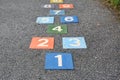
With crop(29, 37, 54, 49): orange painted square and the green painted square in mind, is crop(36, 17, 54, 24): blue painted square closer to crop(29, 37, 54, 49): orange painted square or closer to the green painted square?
the green painted square

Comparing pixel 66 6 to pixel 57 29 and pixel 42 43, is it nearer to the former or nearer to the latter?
pixel 57 29

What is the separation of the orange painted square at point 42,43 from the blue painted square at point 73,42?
0.25 m

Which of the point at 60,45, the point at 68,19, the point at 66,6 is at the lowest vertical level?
the point at 66,6

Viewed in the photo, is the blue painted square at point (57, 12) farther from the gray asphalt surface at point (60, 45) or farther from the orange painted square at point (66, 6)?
the orange painted square at point (66, 6)

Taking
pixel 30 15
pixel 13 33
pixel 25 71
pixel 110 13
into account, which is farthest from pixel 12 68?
pixel 110 13

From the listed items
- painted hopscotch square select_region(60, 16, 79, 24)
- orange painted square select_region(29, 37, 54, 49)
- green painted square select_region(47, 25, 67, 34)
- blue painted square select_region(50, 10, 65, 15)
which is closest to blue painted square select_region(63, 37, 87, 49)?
orange painted square select_region(29, 37, 54, 49)

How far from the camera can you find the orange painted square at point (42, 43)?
167 inches

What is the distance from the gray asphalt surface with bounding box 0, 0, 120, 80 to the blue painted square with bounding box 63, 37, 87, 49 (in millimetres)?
90

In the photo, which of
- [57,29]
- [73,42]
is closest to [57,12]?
[57,29]

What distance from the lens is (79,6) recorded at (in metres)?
6.79

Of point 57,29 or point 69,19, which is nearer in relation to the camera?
point 57,29

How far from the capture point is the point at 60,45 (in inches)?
170

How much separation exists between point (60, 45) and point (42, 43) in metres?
0.33

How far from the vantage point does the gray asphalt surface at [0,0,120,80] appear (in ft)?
11.4
